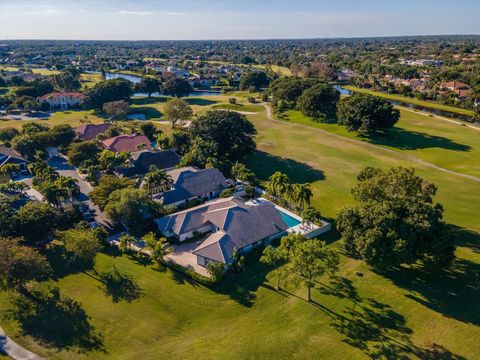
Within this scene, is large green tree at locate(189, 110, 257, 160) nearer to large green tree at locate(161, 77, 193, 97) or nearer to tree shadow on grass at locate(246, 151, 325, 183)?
tree shadow on grass at locate(246, 151, 325, 183)

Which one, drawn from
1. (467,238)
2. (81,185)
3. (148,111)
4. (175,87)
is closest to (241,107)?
(175,87)

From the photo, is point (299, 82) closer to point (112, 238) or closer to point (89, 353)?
point (112, 238)

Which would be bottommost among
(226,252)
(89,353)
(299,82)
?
(89,353)

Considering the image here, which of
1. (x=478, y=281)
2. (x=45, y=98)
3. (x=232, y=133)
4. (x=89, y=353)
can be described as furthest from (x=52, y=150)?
(x=478, y=281)

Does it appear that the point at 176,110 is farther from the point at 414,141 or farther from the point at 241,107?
the point at 414,141

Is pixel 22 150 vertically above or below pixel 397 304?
above

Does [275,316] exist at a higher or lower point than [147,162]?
lower
